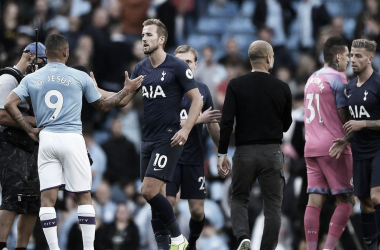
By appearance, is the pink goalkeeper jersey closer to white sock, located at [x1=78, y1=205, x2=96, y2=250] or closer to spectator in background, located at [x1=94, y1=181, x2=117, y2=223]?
white sock, located at [x1=78, y1=205, x2=96, y2=250]

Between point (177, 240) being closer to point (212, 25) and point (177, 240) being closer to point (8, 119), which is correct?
point (8, 119)

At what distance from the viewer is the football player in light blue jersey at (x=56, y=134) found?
379 inches

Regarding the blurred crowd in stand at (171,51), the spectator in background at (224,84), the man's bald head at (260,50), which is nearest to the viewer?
the man's bald head at (260,50)

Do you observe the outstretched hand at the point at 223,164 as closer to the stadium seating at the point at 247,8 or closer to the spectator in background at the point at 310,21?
the spectator in background at the point at 310,21

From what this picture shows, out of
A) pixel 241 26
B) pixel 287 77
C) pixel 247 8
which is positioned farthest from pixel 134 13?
pixel 287 77

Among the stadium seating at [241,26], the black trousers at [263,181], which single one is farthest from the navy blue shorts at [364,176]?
the stadium seating at [241,26]

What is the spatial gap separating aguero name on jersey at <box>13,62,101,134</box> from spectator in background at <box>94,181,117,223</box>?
5962mm

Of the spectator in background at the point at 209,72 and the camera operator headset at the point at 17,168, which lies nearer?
the camera operator headset at the point at 17,168

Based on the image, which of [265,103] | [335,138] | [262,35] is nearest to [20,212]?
[265,103]

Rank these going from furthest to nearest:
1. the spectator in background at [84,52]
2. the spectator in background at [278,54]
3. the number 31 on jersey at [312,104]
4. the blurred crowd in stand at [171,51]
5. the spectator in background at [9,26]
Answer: the spectator in background at [278,54]
the spectator in background at [9,26]
the spectator in background at [84,52]
the blurred crowd in stand at [171,51]
the number 31 on jersey at [312,104]

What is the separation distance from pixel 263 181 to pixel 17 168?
3.07 meters

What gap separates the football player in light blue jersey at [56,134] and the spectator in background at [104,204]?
18.8 ft

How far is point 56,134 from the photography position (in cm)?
963

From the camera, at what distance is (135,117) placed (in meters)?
17.2
